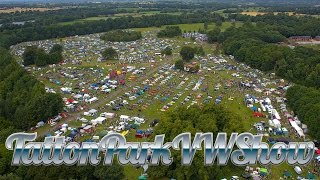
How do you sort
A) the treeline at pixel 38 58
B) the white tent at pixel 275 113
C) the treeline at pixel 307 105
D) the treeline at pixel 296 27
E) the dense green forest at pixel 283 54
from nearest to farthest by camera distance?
the treeline at pixel 307 105
the white tent at pixel 275 113
the dense green forest at pixel 283 54
the treeline at pixel 38 58
the treeline at pixel 296 27

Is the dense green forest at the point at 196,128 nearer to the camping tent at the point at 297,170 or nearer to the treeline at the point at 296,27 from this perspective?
the camping tent at the point at 297,170

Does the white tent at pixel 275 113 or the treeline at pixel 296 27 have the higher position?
the treeline at pixel 296 27

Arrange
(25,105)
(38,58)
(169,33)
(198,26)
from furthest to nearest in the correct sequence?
(198,26) < (169,33) < (38,58) < (25,105)

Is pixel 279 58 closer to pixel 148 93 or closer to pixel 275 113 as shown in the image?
pixel 275 113

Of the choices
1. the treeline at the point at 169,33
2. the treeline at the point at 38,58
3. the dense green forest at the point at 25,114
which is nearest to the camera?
the dense green forest at the point at 25,114

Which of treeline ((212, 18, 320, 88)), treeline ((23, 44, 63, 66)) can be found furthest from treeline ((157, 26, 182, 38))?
treeline ((23, 44, 63, 66))

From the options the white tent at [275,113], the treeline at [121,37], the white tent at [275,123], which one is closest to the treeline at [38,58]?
the treeline at [121,37]

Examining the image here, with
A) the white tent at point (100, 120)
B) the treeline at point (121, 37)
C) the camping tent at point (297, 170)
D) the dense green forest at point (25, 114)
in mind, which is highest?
the dense green forest at point (25, 114)

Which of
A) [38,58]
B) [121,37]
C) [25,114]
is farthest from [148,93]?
[121,37]
